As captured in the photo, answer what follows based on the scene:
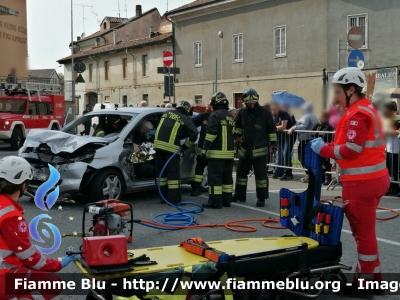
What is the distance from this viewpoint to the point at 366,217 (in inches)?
199

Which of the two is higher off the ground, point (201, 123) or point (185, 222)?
point (201, 123)

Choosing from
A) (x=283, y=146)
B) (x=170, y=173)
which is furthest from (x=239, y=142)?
(x=283, y=146)

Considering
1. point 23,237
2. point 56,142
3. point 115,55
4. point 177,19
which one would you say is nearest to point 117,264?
point 23,237

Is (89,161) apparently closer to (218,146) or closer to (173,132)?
(173,132)

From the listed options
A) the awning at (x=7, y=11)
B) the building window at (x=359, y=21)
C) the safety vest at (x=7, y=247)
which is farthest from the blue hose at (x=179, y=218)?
the building window at (x=359, y=21)

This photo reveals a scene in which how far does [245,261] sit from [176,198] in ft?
16.2

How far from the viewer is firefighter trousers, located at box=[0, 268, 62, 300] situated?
3.69 metres

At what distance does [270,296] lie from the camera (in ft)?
15.4

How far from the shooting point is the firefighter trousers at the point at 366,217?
5062mm

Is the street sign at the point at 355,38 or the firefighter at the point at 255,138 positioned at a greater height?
the street sign at the point at 355,38

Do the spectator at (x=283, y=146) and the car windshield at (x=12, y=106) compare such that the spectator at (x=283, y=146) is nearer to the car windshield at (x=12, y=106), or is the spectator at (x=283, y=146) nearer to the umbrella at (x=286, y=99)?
the umbrella at (x=286, y=99)

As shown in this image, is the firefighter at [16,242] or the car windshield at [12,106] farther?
the car windshield at [12,106]

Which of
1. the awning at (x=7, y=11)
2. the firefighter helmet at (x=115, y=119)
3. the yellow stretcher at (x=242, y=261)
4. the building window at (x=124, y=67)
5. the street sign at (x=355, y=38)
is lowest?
the yellow stretcher at (x=242, y=261)

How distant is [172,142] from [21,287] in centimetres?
562
